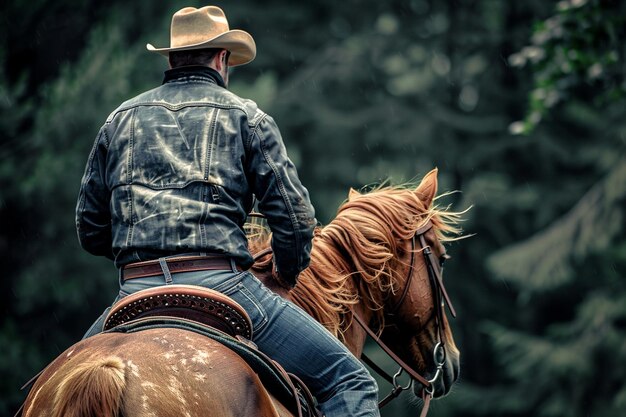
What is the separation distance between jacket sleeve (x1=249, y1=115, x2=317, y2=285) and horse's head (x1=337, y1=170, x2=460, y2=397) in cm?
83

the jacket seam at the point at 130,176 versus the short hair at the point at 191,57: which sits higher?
the short hair at the point at 191,57

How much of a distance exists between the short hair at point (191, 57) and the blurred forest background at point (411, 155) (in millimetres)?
8487

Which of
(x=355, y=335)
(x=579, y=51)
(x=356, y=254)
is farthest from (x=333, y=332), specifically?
(x=579, y=51)

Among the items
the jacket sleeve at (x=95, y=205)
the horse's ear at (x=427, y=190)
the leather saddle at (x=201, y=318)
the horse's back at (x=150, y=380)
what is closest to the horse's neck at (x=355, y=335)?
the horse's ear at (x=427, y=190)

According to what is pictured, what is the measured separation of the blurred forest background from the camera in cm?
1518

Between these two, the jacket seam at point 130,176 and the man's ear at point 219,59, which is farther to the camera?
the man's ear at point 219,59

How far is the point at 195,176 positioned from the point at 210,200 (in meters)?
0.11

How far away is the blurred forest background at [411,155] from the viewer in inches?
598

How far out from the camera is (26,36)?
1589cm

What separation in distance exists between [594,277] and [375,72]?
631cm

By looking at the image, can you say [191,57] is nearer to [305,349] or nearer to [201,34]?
[201,34]

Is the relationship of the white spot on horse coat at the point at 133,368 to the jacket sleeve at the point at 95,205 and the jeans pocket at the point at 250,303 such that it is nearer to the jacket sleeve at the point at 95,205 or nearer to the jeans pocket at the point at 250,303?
the jeans pocket at the point at 250,303

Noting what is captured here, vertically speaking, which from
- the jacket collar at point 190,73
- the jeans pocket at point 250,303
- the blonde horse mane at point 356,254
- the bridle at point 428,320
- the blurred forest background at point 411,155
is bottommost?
the blurred forest background at point 411,155

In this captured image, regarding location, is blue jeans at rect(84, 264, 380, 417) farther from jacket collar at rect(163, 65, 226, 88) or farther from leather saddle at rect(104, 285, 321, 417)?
jacket collar at rect(163, 65, 226, 88)
